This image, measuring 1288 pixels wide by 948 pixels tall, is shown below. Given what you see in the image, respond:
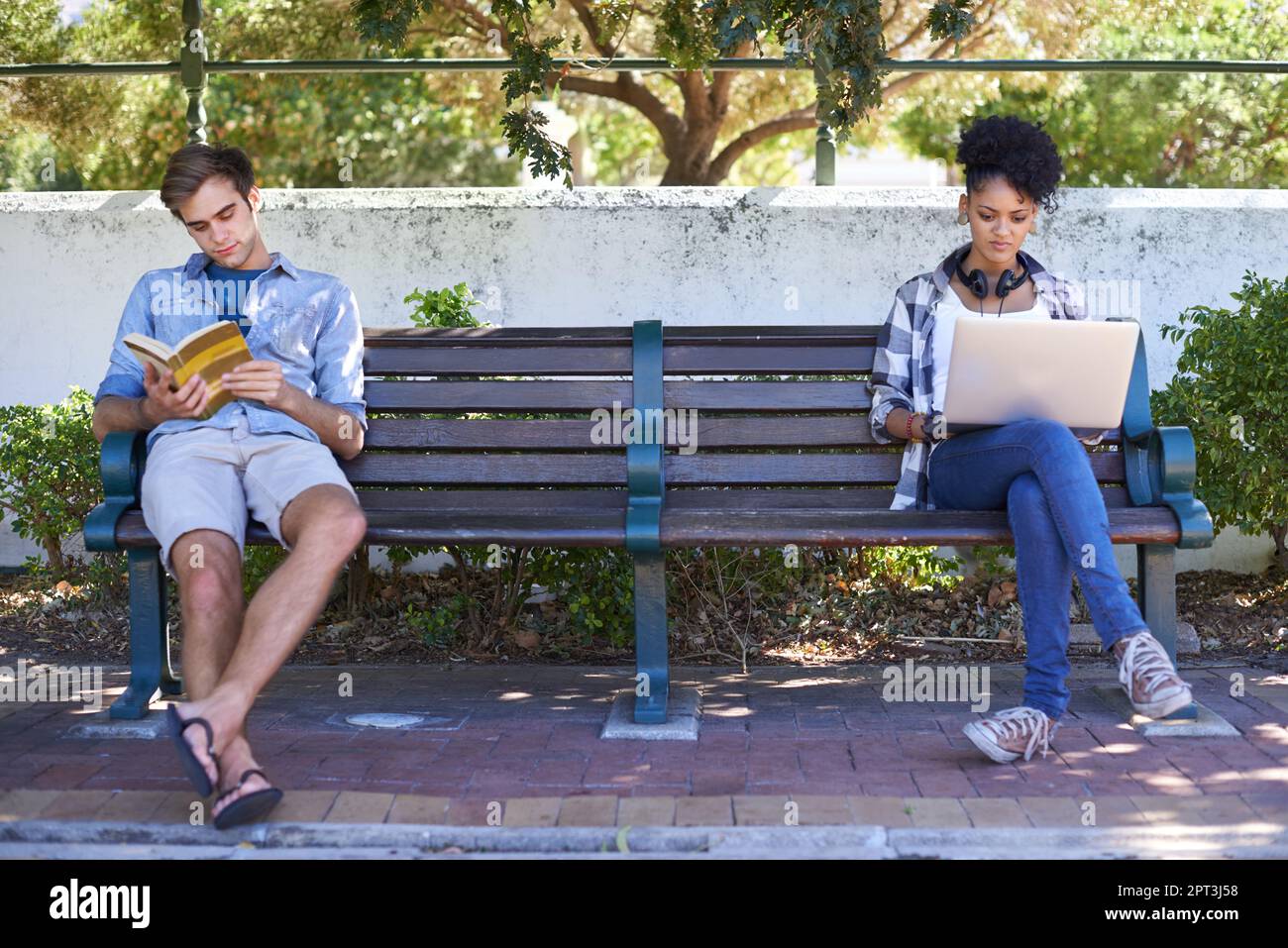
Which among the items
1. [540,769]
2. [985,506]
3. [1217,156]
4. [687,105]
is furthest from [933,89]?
[540,769]

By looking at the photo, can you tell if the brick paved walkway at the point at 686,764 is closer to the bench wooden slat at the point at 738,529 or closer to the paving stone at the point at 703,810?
the paving stone at the point at 703,810

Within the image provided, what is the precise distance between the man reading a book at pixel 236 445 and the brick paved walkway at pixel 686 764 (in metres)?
Result: 0.31

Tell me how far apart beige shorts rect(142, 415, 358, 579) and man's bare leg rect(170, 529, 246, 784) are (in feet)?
0.17

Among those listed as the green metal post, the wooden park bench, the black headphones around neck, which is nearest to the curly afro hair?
the black headphones around neck

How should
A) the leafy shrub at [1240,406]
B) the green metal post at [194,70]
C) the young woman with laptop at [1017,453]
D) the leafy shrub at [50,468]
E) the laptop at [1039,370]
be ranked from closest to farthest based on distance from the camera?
the young woman with laptop at [1017,453]
the laptop at [1039,370]
the leafy shrub at [1240,406]
the leafy shrub at [50,468]
the green metal post at [194,70]

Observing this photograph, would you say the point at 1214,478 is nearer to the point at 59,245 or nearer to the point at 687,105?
the point at 59,245

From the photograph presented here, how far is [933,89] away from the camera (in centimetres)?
1351

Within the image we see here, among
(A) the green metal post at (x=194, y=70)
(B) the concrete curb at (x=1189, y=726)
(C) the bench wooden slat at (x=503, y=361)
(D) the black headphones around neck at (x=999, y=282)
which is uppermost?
(A) the green metal post at (x=194, y=70)

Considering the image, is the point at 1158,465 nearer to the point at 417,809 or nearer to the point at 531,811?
the point at 531,811

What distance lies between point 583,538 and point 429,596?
1614 millimetres

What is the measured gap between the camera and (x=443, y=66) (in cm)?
657

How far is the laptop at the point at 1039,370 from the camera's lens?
384 cm

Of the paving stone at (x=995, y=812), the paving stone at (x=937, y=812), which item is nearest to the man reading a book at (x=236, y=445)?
the paving stone at (x=937, y=812)

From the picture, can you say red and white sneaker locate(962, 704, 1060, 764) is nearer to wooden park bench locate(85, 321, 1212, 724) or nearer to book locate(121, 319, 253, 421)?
wooden park bench locate(85, 321, 1212, 724)
